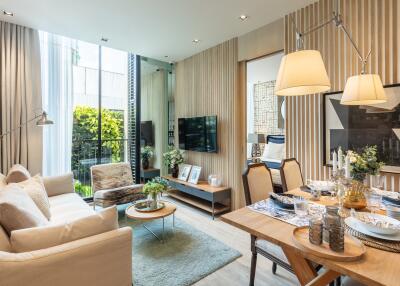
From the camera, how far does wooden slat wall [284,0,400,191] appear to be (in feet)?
7.52

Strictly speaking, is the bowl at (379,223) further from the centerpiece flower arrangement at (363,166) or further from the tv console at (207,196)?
the tv console at (207,196)

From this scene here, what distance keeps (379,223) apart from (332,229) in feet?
1.37

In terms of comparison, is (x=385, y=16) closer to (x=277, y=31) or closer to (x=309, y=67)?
(x=277, y=31)

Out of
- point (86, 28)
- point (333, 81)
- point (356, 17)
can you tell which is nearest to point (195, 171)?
point (333, 81)

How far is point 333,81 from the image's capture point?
268 centimetres

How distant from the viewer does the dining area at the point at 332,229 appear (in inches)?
40.3

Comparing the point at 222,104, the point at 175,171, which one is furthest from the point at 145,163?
the point at 222,104

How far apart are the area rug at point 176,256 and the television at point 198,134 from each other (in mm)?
1565

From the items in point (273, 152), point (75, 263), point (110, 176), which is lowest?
point (75, 263)

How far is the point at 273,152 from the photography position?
531 cm

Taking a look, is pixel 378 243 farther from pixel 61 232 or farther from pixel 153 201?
pixel 153 201

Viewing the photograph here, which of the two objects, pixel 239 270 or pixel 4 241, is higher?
pixel 4 241

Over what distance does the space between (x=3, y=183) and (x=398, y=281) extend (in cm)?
336

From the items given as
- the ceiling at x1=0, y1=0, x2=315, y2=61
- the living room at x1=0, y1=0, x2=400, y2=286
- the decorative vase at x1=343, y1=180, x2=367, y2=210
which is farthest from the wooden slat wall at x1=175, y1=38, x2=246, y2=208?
the decorative vase at x1=343, y1=180, x2=367, y2=210
